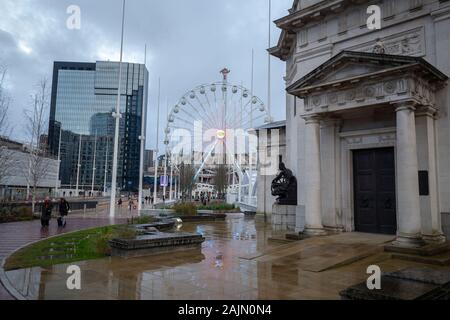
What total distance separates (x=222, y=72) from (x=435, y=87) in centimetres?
4116

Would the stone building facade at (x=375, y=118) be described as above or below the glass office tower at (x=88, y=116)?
below

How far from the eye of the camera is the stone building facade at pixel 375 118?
12.1m

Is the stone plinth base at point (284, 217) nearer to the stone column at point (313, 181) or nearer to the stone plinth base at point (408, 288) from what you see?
the stone column at point (313, 181)

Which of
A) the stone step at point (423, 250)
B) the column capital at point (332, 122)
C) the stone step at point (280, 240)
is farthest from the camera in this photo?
the column capital at point (332, 122)

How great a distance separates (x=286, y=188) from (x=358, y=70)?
7837 millimetres

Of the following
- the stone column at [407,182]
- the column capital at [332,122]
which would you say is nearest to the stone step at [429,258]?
the stone column at [407,182]

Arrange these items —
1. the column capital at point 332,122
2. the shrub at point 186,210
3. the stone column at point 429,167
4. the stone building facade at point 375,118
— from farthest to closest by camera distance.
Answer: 1. the shrub at point 186,210
2. the column capital at point 332,122
3. the stone column at point 429,167
4. the stone building facade at point 375,118

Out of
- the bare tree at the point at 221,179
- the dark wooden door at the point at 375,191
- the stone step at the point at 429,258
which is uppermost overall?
the bare tree at the point at 221,179

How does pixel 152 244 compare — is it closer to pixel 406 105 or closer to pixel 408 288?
pixel 408 288

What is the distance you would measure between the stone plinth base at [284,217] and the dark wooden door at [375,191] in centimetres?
417

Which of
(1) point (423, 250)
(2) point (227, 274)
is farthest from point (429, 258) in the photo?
(2) point (227, 274)

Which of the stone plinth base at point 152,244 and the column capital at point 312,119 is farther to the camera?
the column capital at point 312,119
